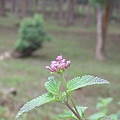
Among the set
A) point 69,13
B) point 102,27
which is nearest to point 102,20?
point 102,27

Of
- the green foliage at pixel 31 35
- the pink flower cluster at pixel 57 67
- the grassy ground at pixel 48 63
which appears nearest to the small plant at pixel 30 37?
the green foliage at pixel 31 35

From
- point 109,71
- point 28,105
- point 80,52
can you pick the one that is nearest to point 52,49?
point 80,52

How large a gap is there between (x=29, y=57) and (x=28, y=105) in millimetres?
17908

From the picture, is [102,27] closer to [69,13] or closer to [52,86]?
[69,13]

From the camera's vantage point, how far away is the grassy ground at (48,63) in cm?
801

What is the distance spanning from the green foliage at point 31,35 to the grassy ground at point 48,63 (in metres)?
0.68

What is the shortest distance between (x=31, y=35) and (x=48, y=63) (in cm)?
193

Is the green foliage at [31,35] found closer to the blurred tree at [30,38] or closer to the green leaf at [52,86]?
the blurred tree at [30,38]

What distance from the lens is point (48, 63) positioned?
17.4 m

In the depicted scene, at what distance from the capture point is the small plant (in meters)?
18.5

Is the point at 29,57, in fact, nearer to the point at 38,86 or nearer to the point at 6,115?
the point at 38,86

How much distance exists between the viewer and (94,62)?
1945 centimetres

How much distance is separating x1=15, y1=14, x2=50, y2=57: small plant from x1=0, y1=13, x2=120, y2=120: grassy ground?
0.53 m

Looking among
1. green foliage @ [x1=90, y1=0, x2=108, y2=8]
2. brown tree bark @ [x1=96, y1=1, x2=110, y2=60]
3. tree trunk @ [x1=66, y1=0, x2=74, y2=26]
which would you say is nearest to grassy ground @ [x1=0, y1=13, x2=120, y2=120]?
brown tree bark @ [x1=96, y1=1, x2=110, y2=60]
